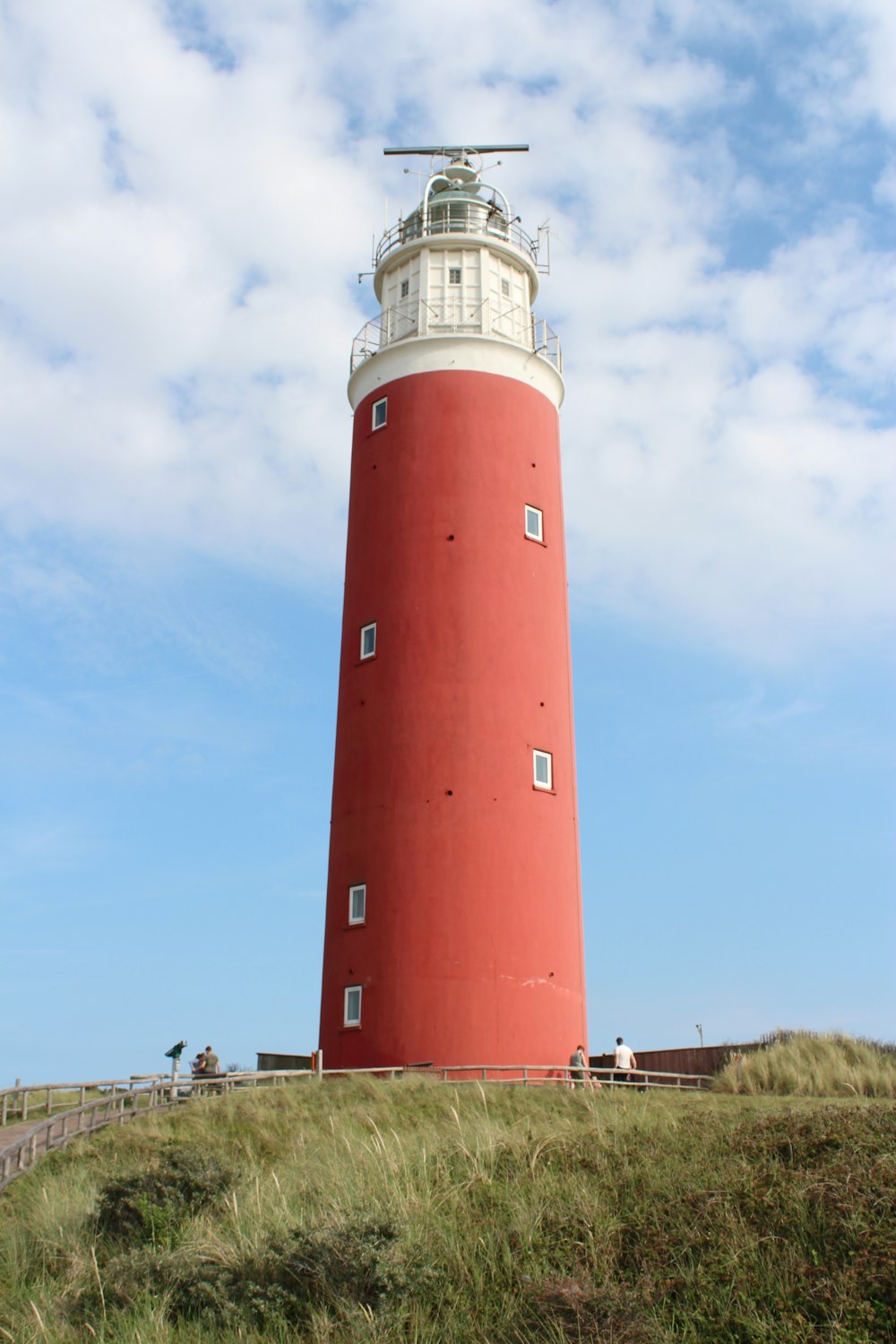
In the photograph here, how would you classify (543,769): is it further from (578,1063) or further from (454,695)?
(578,1063)

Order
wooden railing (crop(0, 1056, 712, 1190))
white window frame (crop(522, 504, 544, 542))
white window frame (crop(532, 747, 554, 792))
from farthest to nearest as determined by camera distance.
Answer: white window frame (crop(522, 504, 544, 542)), white window frame (crop(532, 747, 554, 792)), wooden railing (crop(0, 1056, 712, 1190))

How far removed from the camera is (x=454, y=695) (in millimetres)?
24062

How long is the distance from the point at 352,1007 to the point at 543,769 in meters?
5.92

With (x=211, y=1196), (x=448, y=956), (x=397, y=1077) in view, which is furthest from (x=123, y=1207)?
(x=448, y=956)

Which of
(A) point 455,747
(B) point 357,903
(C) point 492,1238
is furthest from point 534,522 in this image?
(C) point 492,1238

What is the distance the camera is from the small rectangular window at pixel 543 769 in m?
24.4

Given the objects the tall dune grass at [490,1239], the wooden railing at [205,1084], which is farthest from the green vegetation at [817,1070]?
the tall dune grass at [490,1239]

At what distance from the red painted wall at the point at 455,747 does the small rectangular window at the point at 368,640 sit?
15cm

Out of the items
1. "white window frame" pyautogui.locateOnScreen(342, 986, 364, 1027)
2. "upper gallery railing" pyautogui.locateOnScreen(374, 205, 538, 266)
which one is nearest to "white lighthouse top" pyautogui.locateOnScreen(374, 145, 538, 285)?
"upper gallery railing" pyautogui.locateOnScreen(374, 205, 538, 266)

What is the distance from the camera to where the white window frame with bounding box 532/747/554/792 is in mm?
24312

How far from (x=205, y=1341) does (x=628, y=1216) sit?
334 centimetres

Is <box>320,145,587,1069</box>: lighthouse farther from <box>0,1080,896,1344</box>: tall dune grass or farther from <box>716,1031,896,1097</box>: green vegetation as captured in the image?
<box>0,1080,896,1344</box>: tall dune grass

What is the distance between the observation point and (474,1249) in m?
9.55

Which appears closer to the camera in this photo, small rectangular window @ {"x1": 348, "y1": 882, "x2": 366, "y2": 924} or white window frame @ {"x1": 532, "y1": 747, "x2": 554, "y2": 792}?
small rectangular window @ {"x1": 348, "y1": 882, "x2": 366, "y2": 924}
